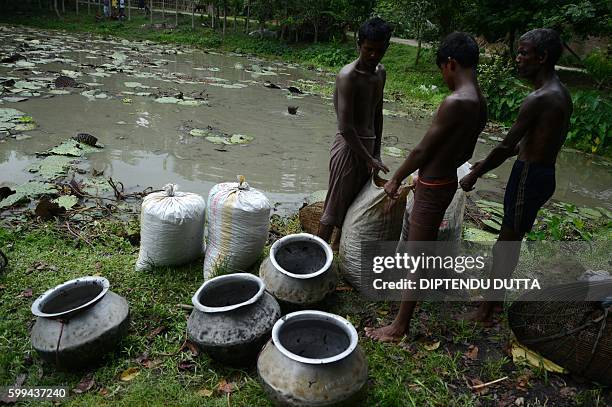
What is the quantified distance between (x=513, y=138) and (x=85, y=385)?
2.69 metres

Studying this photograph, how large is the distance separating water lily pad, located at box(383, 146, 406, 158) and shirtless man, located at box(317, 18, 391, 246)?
345cm

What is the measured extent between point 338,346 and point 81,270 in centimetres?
207

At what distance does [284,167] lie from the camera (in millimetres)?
5883

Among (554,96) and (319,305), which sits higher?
(554,96)

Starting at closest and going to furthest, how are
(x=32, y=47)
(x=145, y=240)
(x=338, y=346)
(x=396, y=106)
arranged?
(x=338, y=346) → (x=145, y=240) → (x=396, y=106) → (x=32, y=47)

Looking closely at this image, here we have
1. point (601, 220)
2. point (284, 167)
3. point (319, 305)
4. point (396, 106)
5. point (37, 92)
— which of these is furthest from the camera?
point (396, 106)

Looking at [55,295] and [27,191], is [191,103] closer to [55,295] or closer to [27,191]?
[27,191]

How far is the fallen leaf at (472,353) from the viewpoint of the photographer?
257cm

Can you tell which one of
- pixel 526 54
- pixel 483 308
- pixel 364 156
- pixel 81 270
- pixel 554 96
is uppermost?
pixel 526 54

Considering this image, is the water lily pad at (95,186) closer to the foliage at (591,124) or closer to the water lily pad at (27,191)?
the water lily pad at (27,191)

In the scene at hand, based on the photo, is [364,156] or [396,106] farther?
[396,106]

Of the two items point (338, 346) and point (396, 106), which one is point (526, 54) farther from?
point (396, 106)

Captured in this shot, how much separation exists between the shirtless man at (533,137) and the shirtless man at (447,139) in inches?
12.2

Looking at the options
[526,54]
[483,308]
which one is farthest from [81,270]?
[526,54]
